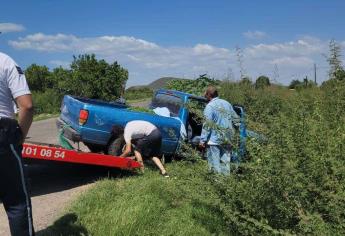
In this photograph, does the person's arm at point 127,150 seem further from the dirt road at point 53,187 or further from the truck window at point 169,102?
the truck window at point 169,102

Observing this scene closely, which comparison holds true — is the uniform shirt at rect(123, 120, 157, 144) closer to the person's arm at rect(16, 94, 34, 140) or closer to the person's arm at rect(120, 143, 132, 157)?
the person's arm at rect(120, 143, 132, 157)

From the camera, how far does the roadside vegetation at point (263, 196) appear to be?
4523mm

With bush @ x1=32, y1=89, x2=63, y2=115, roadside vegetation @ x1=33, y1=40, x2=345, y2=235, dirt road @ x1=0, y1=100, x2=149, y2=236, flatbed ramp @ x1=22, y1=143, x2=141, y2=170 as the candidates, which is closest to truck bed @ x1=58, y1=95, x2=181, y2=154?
dirt road @ x1=0, y1=100, x2=149, y2=236

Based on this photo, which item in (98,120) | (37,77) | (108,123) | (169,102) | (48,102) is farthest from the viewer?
(37,77)

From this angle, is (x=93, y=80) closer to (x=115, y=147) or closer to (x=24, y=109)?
(x=115, y=147)

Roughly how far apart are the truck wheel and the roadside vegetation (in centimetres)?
232

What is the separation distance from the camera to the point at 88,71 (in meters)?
41.2

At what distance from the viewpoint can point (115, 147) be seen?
965cm

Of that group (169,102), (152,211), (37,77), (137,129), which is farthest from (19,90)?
(37,77)

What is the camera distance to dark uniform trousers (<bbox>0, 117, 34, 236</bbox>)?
441 cm

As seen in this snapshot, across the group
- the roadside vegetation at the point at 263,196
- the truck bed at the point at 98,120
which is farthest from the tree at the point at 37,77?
the roadside vegetation at the point at 263,196

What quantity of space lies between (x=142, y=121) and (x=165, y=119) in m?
0.78

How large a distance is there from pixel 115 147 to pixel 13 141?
5213 millimetres

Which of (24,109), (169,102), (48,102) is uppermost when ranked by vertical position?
(24,109)
